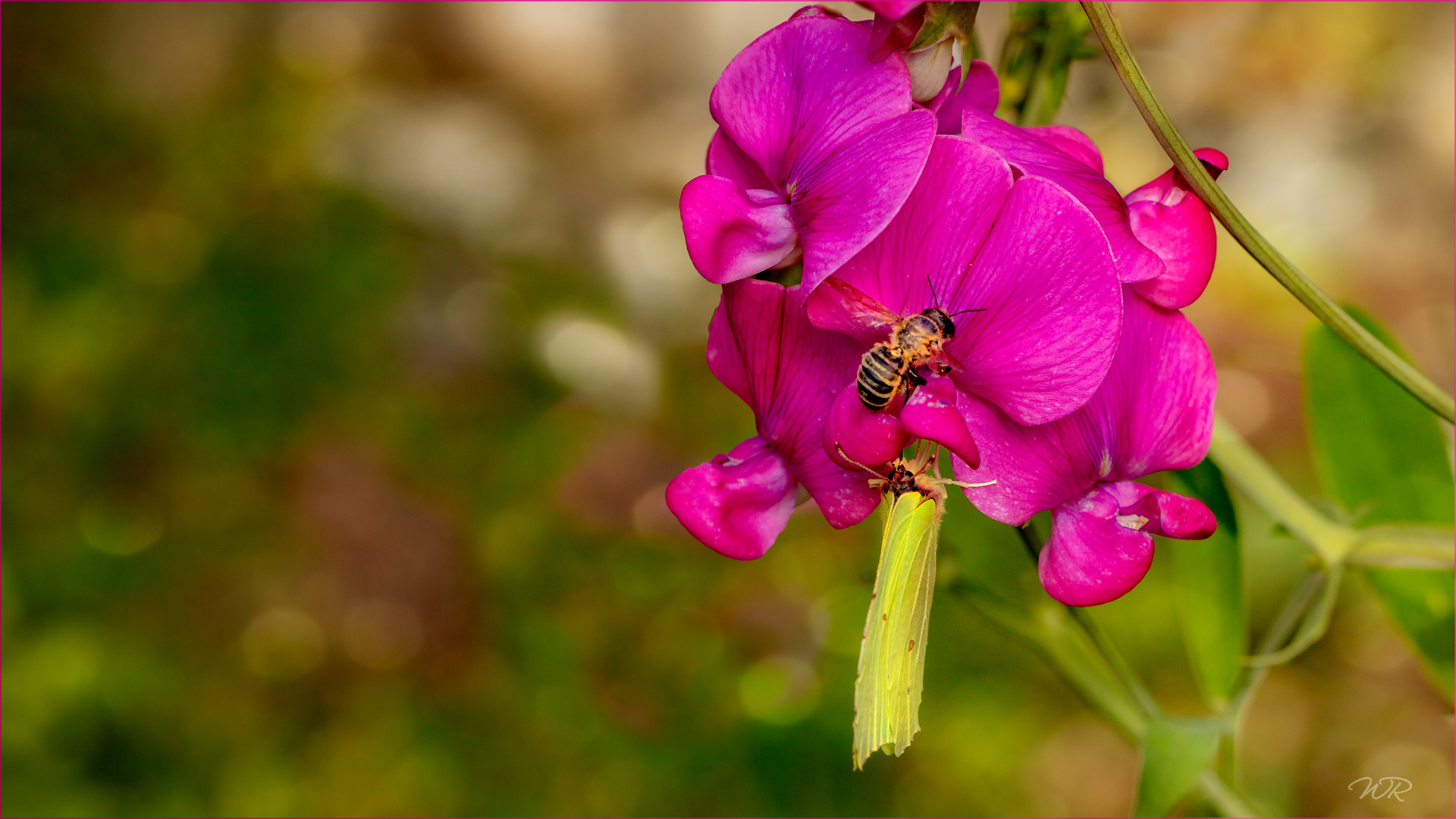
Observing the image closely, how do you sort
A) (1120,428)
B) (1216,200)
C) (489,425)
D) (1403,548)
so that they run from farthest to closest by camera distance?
1. (489,425)
2. (1403,548)
3. (1120,428)
4. (1216,200)

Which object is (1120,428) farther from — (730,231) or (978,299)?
(730,231)

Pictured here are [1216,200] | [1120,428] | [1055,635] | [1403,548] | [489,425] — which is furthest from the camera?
[489,425]

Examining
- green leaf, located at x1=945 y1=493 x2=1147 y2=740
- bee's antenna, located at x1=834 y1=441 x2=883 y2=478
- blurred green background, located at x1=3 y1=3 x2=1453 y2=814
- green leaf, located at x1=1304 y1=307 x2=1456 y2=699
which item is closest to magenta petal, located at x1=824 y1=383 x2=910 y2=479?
bee's antenna, located at x1=834 y1=441 x2=883 y2=478

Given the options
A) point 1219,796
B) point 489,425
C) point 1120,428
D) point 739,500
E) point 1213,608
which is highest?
point 1120,428

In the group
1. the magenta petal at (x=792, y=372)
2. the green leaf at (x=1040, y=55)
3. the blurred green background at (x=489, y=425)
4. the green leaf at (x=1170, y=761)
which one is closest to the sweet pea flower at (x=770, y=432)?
the magenta petal at (x=792, y=372)

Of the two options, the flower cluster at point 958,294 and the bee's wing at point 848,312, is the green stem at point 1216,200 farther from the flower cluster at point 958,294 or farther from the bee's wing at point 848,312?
the bee's wing at point 848,312

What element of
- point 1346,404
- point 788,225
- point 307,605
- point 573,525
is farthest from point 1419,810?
point 307,605

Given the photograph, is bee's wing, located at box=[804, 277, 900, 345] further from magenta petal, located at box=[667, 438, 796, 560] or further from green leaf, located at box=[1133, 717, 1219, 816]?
green leaf, located at box=[1133, 717, 1219, 816]

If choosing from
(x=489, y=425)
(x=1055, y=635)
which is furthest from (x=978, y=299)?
(x=489, y=425)
